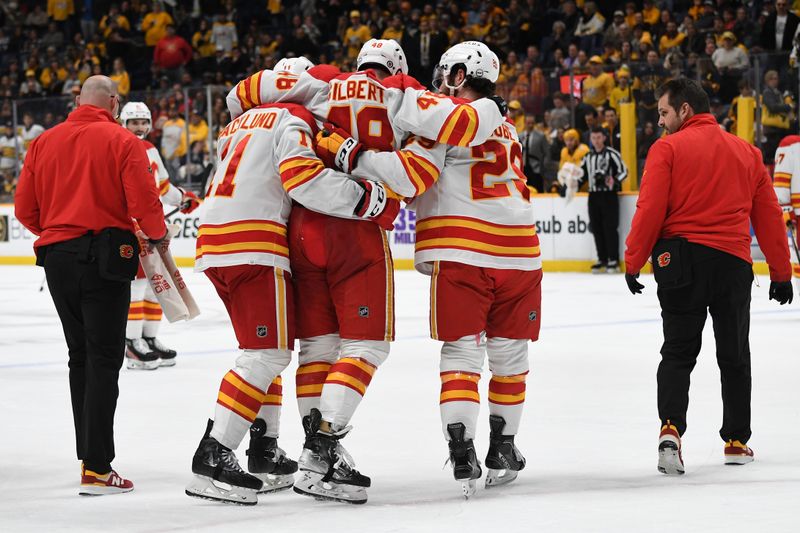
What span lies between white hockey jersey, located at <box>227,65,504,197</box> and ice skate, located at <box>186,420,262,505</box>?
0.99 m

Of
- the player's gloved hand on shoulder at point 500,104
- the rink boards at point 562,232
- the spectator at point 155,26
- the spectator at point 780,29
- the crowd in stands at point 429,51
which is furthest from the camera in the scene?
the spectator at point 155,26

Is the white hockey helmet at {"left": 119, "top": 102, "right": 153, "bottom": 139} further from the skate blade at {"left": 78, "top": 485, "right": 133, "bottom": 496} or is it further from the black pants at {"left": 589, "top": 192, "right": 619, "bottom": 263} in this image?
the black pants at {"left": 589, "top": 192, "right": 619, "bottom": 263}

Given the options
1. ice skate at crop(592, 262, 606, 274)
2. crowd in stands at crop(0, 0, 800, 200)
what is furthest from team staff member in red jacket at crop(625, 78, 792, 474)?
ice skate at crop(592, 262, 606, 274)

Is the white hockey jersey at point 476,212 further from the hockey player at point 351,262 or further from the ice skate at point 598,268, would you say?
the ice skate at point 598,268

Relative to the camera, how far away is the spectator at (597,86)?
14438 millimetres

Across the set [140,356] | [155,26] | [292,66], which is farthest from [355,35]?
[292,66]

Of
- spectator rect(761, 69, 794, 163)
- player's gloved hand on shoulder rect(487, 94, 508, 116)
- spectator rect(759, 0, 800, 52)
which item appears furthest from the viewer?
spectator rect(759, 0, 800, 52)

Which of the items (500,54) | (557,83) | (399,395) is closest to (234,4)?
(500,54)

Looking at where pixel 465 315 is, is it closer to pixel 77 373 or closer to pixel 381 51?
pixel 381 51

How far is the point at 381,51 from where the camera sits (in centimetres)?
432

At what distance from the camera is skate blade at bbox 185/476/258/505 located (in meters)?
4.08

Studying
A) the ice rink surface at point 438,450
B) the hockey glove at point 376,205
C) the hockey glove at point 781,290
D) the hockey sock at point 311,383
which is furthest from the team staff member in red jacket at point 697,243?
the hockey sock at point 311,383

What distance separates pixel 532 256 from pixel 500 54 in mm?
13270

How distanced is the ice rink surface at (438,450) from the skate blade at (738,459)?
28 millimetres
